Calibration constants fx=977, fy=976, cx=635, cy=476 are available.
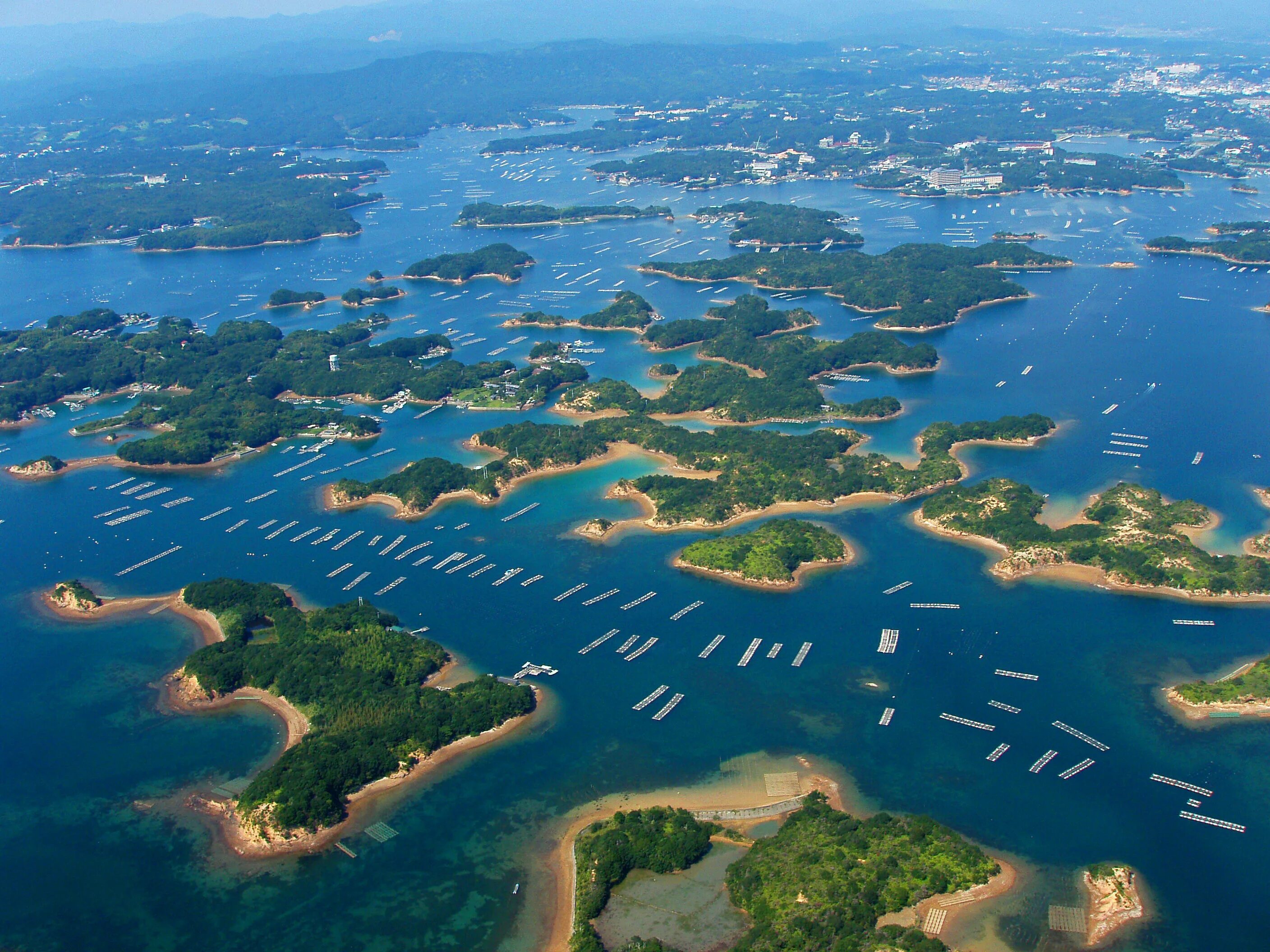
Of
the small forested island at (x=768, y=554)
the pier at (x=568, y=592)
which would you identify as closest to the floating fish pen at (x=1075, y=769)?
the small forested island at (x=768, y=554)

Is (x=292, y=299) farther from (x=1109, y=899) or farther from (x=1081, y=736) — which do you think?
(x=1109, y=899)

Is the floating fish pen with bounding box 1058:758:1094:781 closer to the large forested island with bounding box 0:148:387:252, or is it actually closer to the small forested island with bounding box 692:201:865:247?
the small forested island with bounding box 692:201:865:247

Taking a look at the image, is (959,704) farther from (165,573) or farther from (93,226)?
(93,226)

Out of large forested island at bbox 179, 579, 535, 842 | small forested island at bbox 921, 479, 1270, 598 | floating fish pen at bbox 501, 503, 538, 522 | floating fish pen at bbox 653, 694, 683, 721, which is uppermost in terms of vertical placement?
small forested island at bbox 921, 479, 1270, 598

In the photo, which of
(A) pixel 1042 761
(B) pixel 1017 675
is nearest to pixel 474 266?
(B) pixel 1017 675

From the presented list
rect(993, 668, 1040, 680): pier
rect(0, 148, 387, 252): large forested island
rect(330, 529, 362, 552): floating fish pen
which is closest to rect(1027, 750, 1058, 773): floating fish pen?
rect(993, 668, 1040, 680): pier

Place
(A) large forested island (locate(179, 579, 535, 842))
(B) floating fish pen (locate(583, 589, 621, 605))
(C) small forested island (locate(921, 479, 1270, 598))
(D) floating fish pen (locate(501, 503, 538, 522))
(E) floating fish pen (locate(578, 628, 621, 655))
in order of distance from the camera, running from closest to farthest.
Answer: (A) large forested island (locate(179, 579, 535, 842)), (E) floating fish pen (locate(578, 628, 621, 655)), (C) small forested island (locate(921, 479, 1270, 598)), (B) floating fish pen (locate(583, 589, 621, 605)), (D) floating fish pen (locate(501, 503, 538, 522))

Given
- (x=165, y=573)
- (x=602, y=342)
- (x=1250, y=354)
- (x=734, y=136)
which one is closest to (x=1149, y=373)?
(x=1250, y=354)

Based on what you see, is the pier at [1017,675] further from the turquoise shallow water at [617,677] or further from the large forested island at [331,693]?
the large forested island at [331,693]
